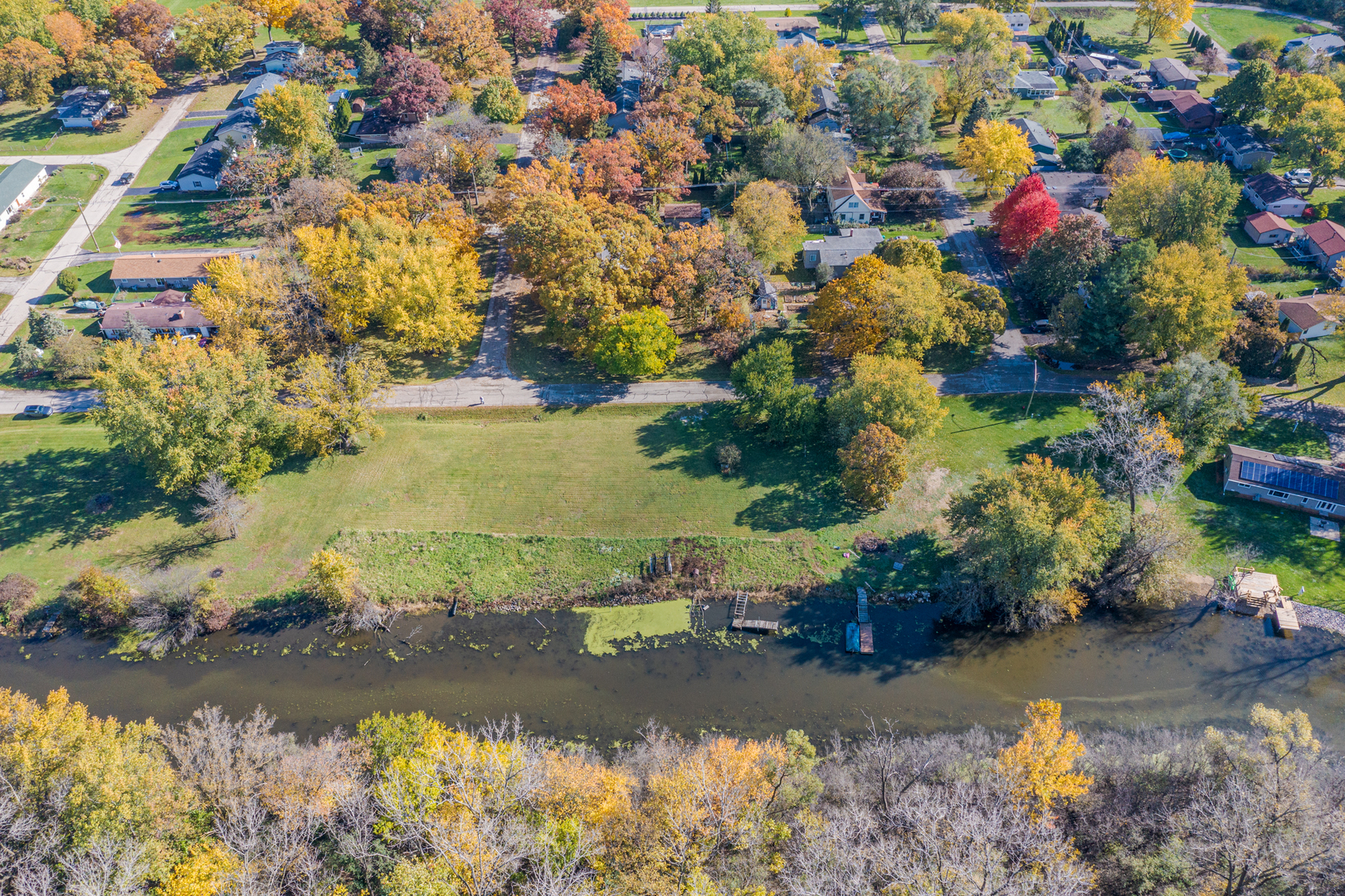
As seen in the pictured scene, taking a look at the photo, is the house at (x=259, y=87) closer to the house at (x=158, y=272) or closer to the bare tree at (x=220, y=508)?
the house at (x=158, y=272)

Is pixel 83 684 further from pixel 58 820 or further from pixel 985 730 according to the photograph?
pixel 985 730

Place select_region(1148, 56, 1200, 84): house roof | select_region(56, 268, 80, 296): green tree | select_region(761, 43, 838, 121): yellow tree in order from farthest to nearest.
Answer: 1. select_region(1148, 56, 1200, 84): house roof
2. select_region(761, 43, 838, 121): yellow tree
3. select_region(56, 268, 80, 296): green tree

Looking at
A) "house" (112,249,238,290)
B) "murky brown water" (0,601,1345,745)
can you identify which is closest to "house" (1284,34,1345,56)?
"murky brown water" (0,601,1345,745)

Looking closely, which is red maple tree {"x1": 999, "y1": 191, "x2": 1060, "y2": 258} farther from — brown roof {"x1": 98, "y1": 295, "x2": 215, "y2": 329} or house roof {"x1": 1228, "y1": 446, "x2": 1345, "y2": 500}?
brown roof {"x1": 98, "y1": 295, "x2": 215, "y2": 329}

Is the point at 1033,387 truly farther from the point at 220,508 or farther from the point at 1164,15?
the point at 1164,15

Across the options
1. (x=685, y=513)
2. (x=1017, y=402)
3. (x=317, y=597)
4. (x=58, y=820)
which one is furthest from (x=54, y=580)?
(x=1017, y=402)

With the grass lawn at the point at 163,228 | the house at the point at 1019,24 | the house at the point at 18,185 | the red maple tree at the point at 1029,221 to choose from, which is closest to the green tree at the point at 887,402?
the red maple tree at the point at 1029,221

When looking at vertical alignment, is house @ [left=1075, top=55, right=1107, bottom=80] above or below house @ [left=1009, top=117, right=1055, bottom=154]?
above
